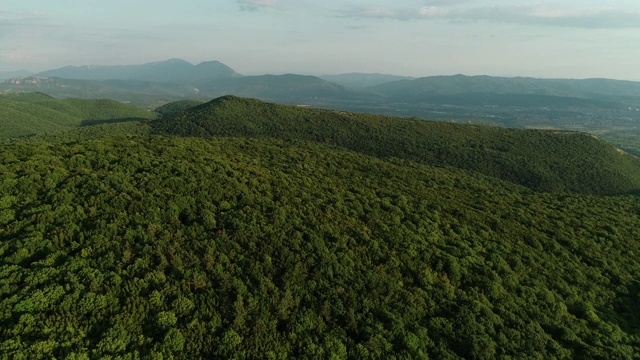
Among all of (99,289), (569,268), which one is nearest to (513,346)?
(569,268)

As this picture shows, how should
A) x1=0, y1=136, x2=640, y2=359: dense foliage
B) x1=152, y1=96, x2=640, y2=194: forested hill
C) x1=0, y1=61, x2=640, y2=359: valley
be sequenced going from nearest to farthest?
x1=0, y1=136, x2=640, y2=359: dense foliage
x1=0, y1=61, x2=640, y2=359: valley
x1=152, y1=96, x2=640, y2=194: forested hill

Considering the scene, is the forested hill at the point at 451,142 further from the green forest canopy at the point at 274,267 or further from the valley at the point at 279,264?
the green forest canopy at the point at 274,267

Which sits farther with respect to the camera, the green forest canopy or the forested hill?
the forested hill

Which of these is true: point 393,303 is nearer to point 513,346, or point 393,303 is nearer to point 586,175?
point 513,346

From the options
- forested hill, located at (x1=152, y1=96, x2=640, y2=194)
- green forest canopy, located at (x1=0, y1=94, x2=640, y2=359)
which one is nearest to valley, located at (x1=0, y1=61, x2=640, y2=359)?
green forest canopy, located at (x1=0, y1=94, x2=640, y2=359)

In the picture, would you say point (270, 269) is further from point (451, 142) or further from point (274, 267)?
point (451, 142)

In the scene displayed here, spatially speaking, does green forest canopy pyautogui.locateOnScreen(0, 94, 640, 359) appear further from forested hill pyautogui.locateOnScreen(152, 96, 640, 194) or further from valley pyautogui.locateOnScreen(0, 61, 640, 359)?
forested hill pyautogui.locateOnScreen(152, 96, 640, 194)

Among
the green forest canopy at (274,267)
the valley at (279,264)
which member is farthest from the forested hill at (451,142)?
the green forest canopy at (274,267)
